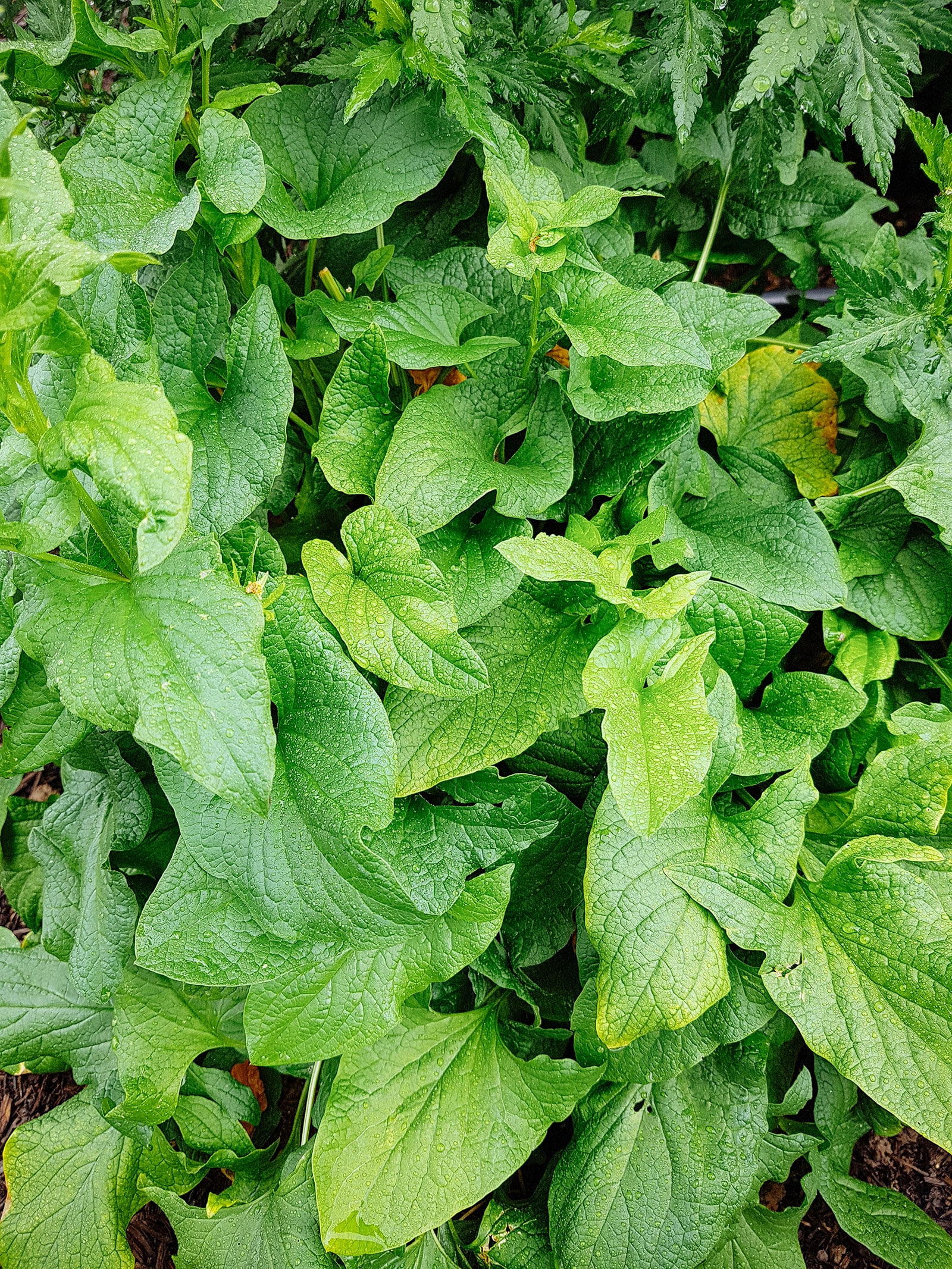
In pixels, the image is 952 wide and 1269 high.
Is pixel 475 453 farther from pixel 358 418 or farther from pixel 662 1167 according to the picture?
pixel 662 1167

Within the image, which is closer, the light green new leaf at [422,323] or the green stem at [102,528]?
the green stem at [102,528]

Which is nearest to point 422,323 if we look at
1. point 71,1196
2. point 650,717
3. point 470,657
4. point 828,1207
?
point 470,657

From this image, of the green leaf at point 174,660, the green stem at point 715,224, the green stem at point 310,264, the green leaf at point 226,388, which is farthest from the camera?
the green stem at point 715,224

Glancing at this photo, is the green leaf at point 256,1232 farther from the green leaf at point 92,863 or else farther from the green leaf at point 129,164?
the green leaf at point 129,164

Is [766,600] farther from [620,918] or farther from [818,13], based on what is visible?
[818,13]

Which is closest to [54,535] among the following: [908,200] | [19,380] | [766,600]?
[19,380]

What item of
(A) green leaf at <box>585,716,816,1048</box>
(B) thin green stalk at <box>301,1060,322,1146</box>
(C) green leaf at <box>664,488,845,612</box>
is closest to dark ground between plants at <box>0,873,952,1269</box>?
(B) thin green stalk at <box>301,1060,322,1146</box>

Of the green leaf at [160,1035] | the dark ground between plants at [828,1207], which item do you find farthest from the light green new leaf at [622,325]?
the dark ground between plants at [828,1207]
